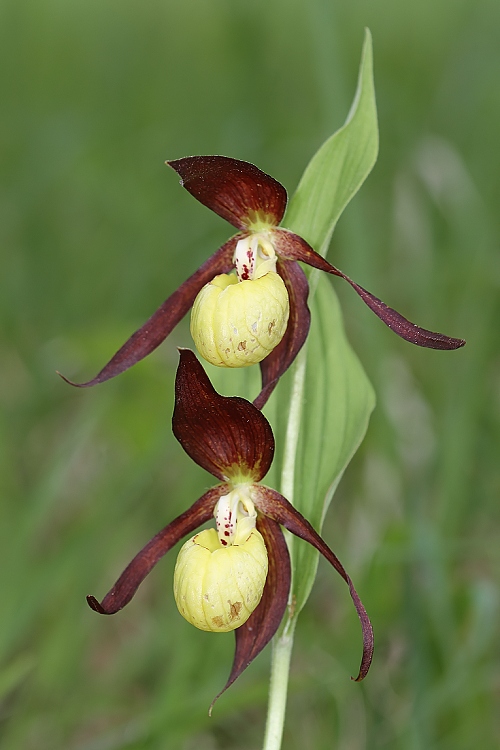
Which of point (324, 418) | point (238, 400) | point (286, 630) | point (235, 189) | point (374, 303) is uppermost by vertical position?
point (235, 189)

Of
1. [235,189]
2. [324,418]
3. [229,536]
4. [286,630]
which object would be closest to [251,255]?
[235,189]

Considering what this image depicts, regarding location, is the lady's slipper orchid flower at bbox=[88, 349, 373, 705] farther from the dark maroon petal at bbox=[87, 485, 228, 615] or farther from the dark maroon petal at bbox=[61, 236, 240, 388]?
the dark maroon petal at bbox=[61, 236, 240, 388]

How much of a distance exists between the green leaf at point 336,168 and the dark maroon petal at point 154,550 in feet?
1.42

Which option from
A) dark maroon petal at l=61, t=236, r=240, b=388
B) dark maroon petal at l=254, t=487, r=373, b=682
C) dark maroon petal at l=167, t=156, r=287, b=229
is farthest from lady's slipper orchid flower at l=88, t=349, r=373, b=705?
dark maroon petal at l=167, t=156, r=287, b=229

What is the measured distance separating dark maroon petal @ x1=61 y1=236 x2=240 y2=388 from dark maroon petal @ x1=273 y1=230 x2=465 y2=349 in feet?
0.28

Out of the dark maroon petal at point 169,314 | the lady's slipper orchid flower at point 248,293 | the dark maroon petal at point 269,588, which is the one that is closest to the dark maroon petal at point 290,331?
the lady's slipper orchid flower at point 248,293

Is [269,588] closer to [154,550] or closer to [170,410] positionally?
[154,550]

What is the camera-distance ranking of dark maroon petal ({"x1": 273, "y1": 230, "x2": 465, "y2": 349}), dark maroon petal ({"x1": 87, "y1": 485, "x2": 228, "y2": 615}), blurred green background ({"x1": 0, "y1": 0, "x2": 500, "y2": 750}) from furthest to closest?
blurred green background ({"x1": 0, "y1": 0, "x2": 500, "y2": 750}), dark maroon petal ({"x1": 87, "y1": 485, "x2": 228, "y2": 615}), dark maroon petal ({"x1": 273, "y1": 230, "x2": 465, "y2": 349})

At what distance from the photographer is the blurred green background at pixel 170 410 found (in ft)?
5.60

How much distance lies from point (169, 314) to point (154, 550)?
0.37 m

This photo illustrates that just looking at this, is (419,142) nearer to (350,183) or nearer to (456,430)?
(456,430)

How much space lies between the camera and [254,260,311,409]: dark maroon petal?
1.18 metres

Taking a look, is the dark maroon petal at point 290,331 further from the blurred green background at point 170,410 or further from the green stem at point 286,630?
the blurred green background at point 170,410

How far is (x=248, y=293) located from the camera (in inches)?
43.3
